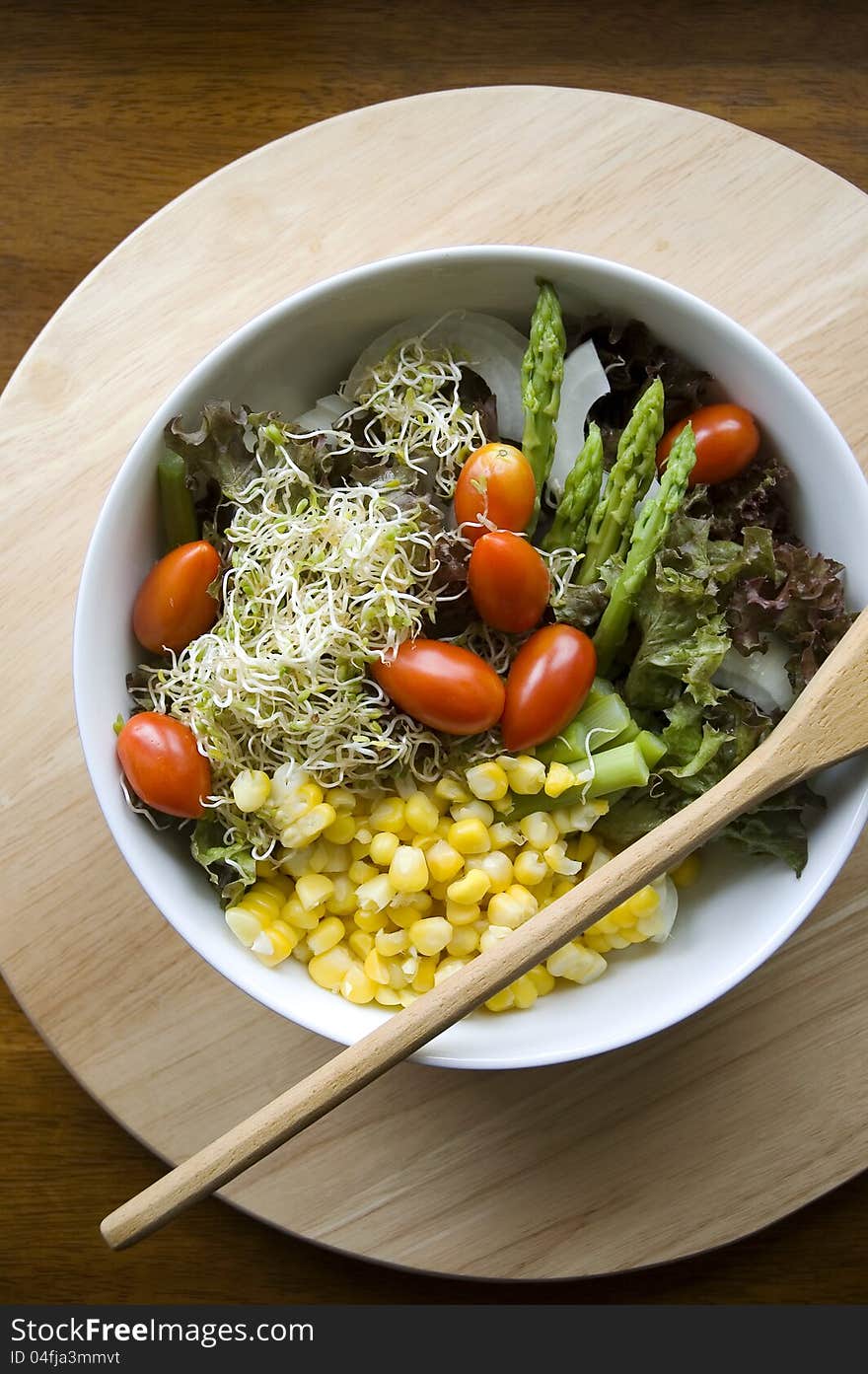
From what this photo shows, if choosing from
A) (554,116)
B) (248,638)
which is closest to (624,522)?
(248,638)

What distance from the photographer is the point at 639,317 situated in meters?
2.12

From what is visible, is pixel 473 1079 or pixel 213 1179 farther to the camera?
pixel 473 1079

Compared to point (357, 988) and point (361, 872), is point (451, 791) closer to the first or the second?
point (361, 872)

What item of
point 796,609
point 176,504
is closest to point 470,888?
point 796,609

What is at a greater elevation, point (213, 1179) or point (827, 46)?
point (827, 46)

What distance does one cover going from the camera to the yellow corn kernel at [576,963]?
6.76 feet

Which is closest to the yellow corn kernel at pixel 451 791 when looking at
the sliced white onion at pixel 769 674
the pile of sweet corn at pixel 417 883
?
the pile of sweet corn at pixel 417 883

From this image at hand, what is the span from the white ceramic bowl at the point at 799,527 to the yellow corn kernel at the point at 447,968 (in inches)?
3.6

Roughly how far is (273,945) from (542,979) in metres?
0.49

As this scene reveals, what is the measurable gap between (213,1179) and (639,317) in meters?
1.68

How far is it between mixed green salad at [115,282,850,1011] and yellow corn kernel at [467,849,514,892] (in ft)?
0.03

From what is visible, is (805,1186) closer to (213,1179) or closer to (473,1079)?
(473,1079)

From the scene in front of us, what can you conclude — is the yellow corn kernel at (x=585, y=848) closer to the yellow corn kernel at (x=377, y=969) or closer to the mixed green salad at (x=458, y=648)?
the mixed green salad at (x=458, y=648)

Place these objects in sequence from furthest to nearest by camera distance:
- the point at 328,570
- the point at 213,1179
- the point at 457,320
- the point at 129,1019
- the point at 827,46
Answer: the point at 827,46, the point at 129,1019, the point at 457,320, the point at 328,570, the point at 213,1179
